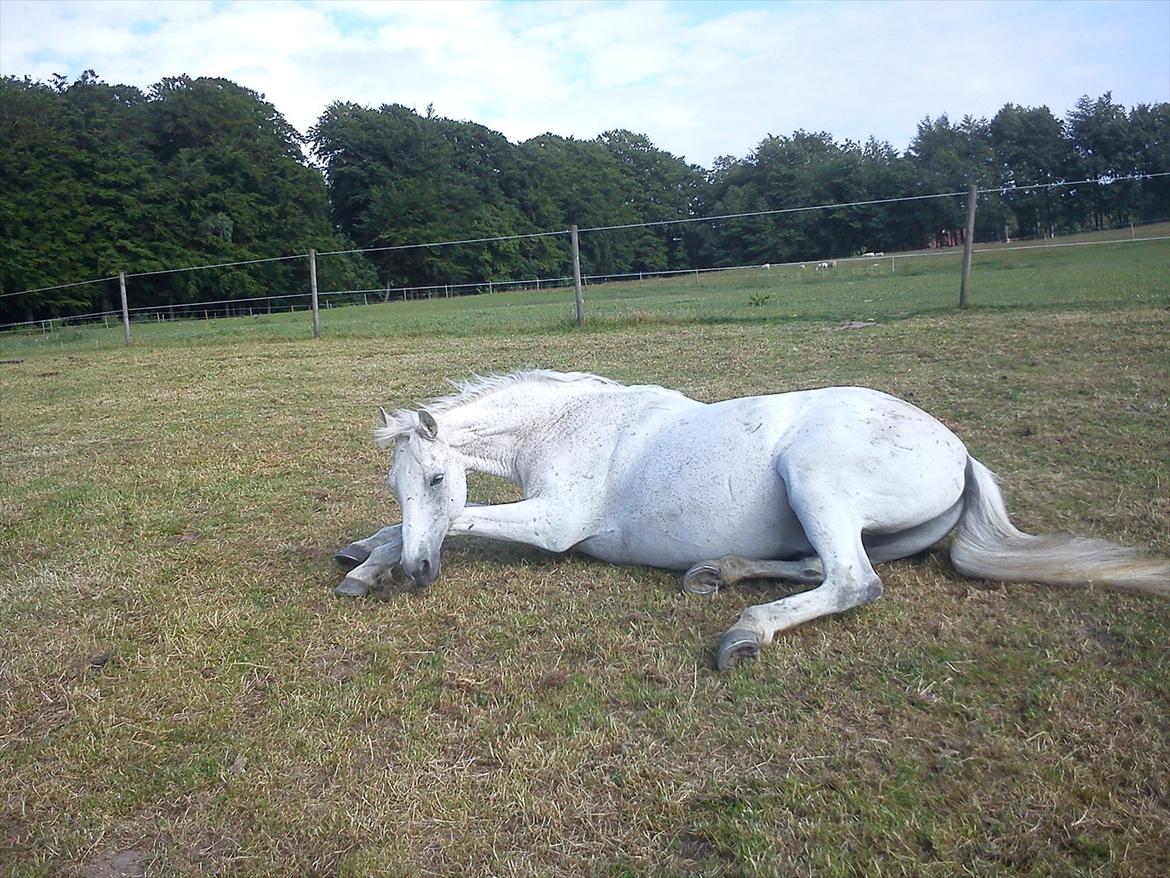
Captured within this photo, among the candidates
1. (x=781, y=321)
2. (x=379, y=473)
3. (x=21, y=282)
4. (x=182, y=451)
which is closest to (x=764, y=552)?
(x=379, y=473)

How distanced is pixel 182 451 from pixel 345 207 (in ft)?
202

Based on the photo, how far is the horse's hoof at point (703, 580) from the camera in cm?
370

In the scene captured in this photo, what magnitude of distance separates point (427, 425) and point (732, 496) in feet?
4.63

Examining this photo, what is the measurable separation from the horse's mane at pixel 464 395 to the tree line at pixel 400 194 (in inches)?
917

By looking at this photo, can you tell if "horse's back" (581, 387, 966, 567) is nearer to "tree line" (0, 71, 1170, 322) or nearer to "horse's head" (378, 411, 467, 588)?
"horse's head" (378, 411, 467, 588)

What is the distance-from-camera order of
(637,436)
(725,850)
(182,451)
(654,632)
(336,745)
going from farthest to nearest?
(182,451), (637,436), (654,632), (336,745), (725,850)

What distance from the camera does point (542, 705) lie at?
9.50 feet

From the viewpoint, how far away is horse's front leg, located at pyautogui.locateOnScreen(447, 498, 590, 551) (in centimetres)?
400

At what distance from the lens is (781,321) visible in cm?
1334

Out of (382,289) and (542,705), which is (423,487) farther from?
(382,289)

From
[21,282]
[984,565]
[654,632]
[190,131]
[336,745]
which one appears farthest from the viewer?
[190,131]

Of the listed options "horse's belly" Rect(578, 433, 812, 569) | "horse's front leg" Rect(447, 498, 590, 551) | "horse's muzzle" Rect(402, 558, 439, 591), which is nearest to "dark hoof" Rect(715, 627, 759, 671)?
"horse's belly" Rect(578, 433, 812, 569)

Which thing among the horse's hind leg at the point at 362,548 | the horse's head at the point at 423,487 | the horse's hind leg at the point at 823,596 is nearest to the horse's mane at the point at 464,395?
the horse's head at the point at 423,487

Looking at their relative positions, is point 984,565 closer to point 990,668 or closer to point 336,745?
point 990,668
